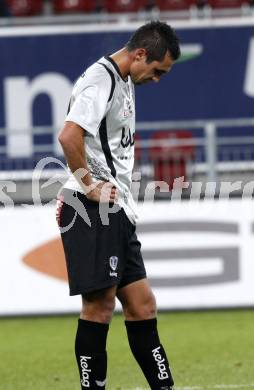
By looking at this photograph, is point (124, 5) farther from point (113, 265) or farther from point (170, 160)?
point (113, 265)

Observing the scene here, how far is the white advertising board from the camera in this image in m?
11.8

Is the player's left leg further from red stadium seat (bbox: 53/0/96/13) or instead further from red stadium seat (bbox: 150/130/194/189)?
red stadium seat (bbox: 53/0/96/13)

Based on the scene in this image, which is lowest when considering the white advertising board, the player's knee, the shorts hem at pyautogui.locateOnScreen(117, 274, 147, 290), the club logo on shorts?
the white advertising board

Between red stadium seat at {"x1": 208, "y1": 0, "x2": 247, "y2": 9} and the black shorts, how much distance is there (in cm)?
1166

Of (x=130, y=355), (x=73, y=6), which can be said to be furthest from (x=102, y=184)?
(x=73, y=6)

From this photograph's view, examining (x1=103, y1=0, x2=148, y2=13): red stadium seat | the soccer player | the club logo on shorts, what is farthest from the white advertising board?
(x1=103, y1=0, x2=148, y2=13): red stadium seat

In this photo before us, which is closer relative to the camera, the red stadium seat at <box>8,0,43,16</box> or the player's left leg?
the player's left leg

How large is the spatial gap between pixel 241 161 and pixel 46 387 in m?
6.27

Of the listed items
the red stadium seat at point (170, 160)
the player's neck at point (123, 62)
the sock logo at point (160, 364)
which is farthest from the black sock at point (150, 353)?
the red stadium seat at point (170, 160)

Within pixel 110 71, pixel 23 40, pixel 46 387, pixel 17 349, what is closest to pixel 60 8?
pixel 23 40

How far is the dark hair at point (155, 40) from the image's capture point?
6.06m

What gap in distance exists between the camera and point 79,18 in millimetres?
16031

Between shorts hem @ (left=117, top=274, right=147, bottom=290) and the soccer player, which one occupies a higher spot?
the soccer player

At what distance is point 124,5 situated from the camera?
17.5 m
